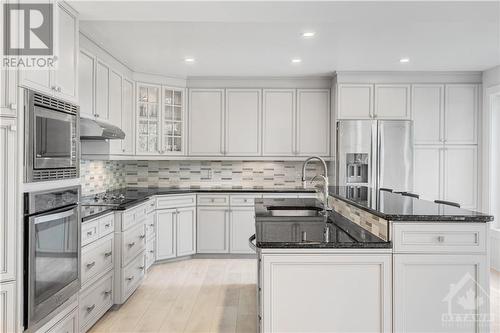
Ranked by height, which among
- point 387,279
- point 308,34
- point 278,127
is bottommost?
point 387,279

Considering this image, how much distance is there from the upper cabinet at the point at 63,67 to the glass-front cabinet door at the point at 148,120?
2.37m

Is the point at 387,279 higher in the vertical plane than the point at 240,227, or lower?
higher

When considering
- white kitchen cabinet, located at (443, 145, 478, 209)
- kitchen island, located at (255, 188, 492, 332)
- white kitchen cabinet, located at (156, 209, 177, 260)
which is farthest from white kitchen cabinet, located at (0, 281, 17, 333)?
white kitchen cabinet, located at (443, 145, 478, 209)

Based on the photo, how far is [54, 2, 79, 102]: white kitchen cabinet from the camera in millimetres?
2260

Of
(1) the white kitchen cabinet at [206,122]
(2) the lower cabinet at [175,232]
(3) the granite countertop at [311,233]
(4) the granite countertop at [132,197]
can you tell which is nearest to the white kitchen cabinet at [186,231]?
(2) the lower cabinet at [175,232]

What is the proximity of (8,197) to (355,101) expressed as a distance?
410 cm

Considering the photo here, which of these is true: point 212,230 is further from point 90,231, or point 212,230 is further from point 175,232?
point 90,231

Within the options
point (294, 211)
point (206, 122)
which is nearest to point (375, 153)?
point (294, 211)

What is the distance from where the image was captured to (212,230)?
16.2 feet

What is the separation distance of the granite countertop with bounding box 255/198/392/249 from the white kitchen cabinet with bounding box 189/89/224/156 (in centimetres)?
251

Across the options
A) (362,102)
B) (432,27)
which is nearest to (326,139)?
(362,102)

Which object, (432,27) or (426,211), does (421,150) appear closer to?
(432,27)

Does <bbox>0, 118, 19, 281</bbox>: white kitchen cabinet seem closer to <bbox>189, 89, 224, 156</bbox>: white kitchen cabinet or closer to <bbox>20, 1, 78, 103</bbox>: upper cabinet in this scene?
<bbox>20, 1, 78, 103</bbox>: upper cabinet

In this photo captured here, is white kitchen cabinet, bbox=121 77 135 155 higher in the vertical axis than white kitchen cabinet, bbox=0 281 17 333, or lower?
higher
